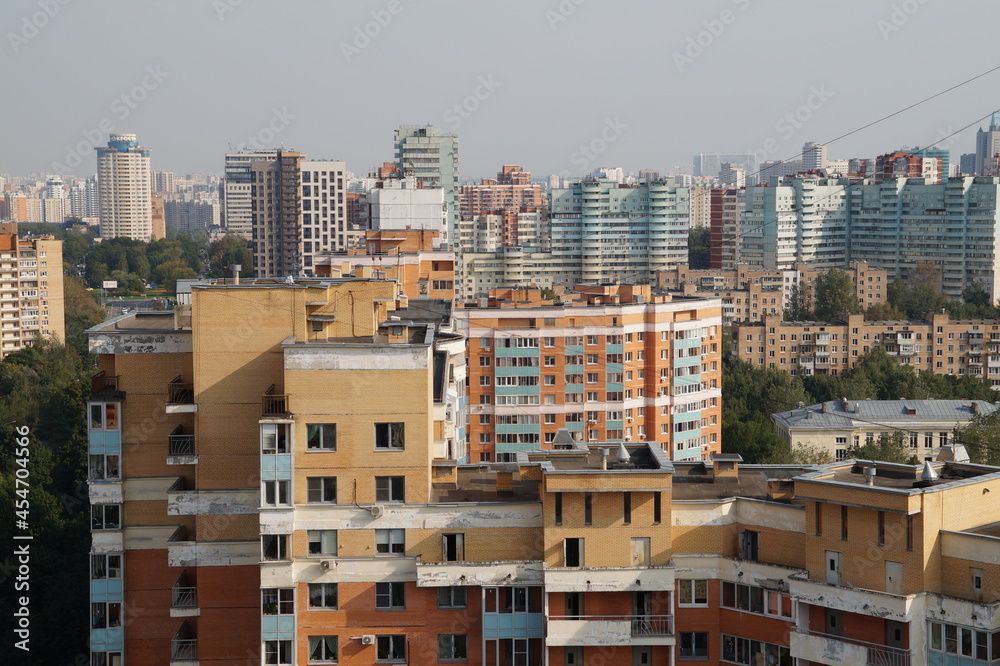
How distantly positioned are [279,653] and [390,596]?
1.01 m

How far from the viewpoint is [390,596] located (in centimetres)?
1037

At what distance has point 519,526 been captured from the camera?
34.1 feet

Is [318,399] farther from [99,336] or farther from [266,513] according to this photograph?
[99,336]

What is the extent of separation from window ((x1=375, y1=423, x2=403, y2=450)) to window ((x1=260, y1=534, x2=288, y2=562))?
1063 mm

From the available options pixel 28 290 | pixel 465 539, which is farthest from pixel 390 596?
pixel 28 290

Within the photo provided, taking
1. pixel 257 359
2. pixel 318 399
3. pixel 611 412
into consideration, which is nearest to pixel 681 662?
pixel 318 399

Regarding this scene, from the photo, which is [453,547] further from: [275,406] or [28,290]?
[28,290]

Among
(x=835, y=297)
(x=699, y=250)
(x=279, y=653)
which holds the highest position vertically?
(x=699, y=250)

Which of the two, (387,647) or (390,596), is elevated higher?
(390,596)

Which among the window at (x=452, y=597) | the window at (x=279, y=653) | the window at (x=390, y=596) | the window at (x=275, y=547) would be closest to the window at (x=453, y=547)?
the window at (x=452, y=597)

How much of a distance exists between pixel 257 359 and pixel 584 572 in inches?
130

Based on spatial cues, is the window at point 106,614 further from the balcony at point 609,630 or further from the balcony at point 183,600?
the balcony at point 609,630

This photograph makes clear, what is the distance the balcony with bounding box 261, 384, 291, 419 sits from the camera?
10.3 metres

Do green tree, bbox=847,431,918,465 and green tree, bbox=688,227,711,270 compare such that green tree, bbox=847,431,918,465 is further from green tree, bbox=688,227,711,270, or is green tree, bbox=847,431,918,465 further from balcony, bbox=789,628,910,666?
green tree, bbox=688,227,711,270
